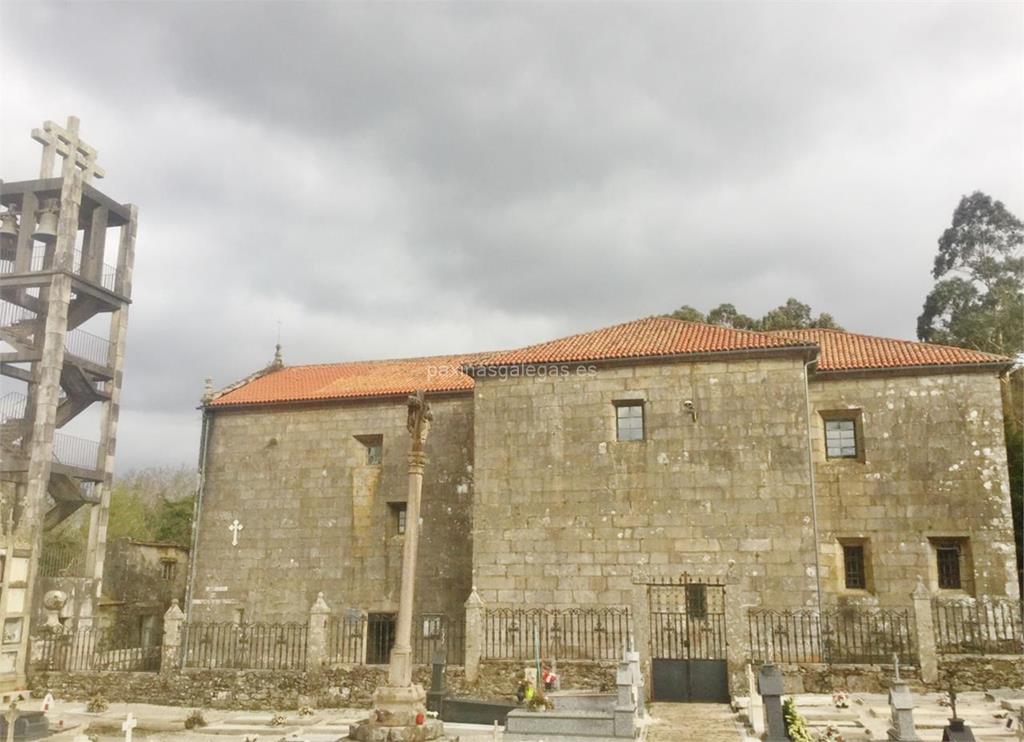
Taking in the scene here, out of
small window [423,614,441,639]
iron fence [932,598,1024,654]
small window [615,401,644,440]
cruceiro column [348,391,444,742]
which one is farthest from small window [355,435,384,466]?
iron fence [932,598,1024,654]

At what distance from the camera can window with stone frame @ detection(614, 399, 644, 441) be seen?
20.0 metres

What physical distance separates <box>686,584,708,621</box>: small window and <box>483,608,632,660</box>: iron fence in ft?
4.57

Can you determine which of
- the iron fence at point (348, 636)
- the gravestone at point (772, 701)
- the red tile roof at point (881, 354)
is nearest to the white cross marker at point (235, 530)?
the iron fence at point (348, 636)

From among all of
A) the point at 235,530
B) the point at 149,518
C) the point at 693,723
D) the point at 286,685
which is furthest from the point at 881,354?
the point at 149,518

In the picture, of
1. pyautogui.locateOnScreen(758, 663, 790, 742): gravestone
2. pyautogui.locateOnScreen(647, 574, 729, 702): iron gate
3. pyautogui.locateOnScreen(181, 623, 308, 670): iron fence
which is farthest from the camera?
pyautogui.locateOnScreen(181, 623, 308, 670): iron fence

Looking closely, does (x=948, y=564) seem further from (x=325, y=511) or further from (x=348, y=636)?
(x=325, y=511)

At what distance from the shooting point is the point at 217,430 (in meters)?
26.0

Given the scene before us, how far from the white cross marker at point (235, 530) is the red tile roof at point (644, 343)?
31.3ft

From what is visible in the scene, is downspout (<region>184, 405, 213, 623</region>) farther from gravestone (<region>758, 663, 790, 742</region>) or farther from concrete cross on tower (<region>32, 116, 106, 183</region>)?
gravestone (<region>758, 663, 790, 742</region>)

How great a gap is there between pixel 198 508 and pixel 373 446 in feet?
19.0

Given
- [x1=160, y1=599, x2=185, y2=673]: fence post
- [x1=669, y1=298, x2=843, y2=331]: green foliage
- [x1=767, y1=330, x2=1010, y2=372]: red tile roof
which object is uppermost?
[x1=669, y1=298, x2=843, y2=331]: green foliage

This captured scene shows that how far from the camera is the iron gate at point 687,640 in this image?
52.9ft

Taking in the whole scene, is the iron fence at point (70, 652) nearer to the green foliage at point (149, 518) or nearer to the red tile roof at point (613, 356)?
the red tile roof at point (613, 356)

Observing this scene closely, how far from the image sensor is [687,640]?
17.2 metres
